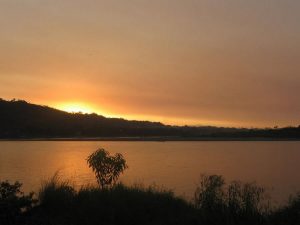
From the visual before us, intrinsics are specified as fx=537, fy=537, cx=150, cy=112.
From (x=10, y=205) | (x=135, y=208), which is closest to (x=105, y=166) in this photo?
(x=135, y=208)

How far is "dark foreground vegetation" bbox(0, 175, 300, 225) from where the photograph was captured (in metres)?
12.4

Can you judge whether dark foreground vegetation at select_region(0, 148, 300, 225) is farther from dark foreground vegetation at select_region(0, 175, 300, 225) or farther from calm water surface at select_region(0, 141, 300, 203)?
calm water surface at select_region(0, 141, 300, 203)

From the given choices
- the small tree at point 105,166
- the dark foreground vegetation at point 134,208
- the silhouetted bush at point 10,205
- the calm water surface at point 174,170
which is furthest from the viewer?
the calm water surface at point 174,170

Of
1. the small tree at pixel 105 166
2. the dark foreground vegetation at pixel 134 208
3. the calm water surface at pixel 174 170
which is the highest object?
the small tree at pixel 105 166

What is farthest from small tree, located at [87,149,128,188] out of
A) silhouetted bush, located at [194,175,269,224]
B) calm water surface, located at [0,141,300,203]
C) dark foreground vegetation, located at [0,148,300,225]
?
calm water surface, located at [0,141,300,203]

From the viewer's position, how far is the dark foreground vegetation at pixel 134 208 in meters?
12.4

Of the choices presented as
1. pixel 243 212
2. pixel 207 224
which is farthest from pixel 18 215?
pixel 243 212

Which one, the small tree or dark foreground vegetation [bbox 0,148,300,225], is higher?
the small tree

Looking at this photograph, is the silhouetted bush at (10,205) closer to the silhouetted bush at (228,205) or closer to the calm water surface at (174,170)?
the silhouetted bush at (228,205)

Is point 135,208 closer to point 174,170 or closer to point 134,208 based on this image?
point 134,208

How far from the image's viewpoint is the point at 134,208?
13.5 metres

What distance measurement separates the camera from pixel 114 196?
14.1 meters

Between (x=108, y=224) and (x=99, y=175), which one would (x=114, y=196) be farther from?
(x=99, y=175)

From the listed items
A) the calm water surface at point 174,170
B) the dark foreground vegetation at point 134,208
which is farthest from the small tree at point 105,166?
the calm water surface at point 174,170
